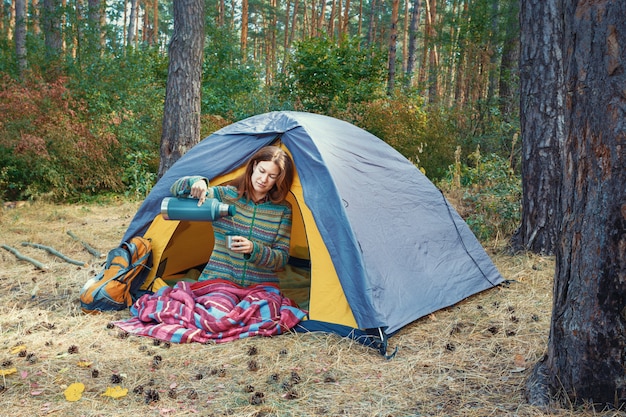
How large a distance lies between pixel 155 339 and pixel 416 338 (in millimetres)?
1437

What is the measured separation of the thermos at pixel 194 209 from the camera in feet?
10.6

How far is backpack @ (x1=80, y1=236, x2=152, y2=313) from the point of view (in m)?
3.56

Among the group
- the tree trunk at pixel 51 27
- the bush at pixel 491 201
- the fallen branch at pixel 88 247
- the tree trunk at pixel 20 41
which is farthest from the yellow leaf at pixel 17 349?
the tree trunk at pixel 51 27

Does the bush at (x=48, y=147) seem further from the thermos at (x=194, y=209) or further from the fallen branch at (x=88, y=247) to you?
the thermos at (x=194, y=209)

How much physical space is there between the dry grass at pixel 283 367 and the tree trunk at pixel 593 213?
180 mm

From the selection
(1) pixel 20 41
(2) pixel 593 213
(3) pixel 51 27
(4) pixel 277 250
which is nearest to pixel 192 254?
(4) pixel 277 250

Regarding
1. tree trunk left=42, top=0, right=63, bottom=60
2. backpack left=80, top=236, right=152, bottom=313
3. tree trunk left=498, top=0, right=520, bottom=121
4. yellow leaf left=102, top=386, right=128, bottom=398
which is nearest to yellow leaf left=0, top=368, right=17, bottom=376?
yellow leaf left=102, top=386, right=128, bottom=398

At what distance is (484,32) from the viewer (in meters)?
10.4

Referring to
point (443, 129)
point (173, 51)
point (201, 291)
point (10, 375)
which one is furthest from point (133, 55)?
point (10, 375)

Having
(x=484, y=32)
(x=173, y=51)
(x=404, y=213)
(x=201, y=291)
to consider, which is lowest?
(x=201, y=291)

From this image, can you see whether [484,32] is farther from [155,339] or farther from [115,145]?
[155,339]

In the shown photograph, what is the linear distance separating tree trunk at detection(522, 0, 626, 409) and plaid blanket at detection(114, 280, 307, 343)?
61.9 inches

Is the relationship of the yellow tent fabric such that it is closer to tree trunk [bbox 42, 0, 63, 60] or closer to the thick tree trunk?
the thick tree trunk

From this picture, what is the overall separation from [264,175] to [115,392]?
146 centimetres
